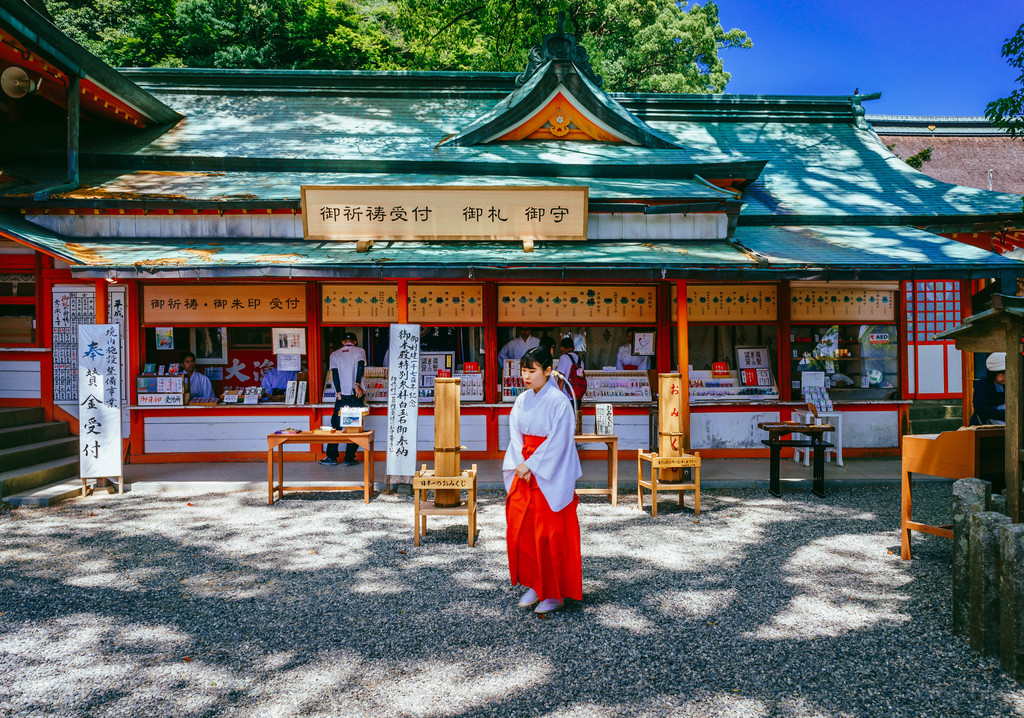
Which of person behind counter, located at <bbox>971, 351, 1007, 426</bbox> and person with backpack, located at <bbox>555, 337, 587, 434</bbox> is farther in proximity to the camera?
person with backpack, located at <bbox>555, 337, 587, 434</bbox>

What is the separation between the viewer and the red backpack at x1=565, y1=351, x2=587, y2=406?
31.7ft

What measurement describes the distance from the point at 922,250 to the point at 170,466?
12.3 metres

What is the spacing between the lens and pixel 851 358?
11133mm

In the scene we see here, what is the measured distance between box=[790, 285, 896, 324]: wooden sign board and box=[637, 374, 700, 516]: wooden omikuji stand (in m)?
3.81

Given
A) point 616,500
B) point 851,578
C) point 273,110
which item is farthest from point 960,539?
point 273,110

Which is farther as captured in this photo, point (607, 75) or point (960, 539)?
point (607, 75)

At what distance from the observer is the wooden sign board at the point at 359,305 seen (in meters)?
10.1

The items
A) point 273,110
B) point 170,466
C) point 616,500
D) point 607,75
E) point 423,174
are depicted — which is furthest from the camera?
point 607,75

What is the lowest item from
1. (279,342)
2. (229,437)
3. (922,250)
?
(229,437)

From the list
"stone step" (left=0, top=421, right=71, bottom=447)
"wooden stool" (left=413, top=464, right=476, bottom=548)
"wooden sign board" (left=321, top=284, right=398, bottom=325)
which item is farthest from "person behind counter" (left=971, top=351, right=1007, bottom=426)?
"stone step" (left=0, top=421, right=71, bottom=447)

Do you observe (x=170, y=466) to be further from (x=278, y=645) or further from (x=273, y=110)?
(x=273, y=110)

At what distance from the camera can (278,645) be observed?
4172mm

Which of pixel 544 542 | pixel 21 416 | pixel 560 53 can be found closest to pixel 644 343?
pixel 560 53

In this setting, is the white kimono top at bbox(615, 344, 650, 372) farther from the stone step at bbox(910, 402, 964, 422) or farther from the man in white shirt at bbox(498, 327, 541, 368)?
the stone step at bbox(910, 402, 964, 422)
